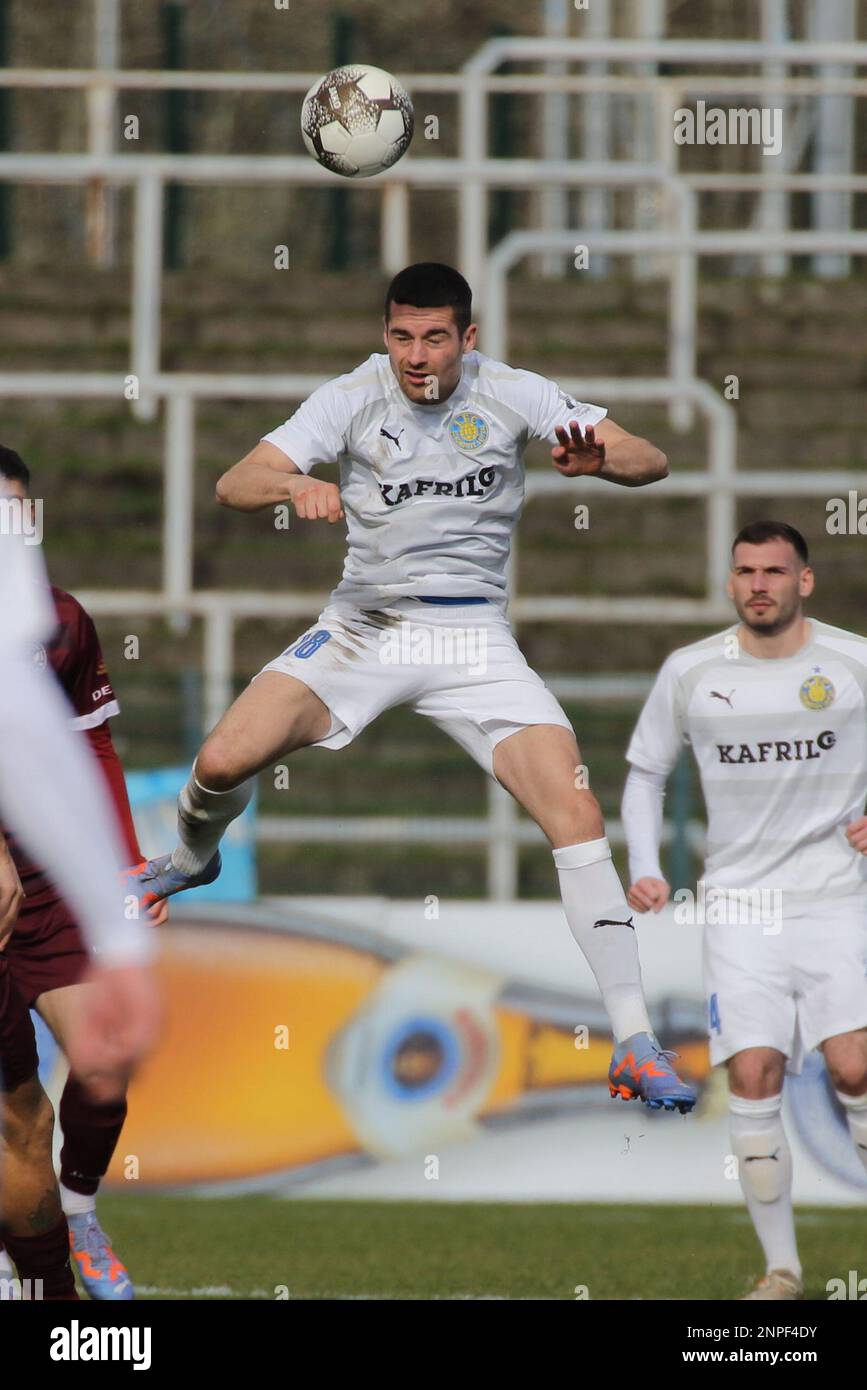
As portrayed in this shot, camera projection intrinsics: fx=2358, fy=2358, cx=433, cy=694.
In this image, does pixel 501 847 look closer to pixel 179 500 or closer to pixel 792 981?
pixel 179 500

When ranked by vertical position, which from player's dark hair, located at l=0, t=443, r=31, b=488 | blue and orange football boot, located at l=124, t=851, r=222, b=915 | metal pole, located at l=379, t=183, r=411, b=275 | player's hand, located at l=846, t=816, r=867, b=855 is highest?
metal pole, located at l=379, t=183, r=411, b=275

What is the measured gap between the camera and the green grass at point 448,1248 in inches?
339

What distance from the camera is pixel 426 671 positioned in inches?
296

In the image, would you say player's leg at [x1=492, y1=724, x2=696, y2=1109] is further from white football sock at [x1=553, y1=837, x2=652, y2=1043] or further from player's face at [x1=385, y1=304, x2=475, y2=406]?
player's face at [x1=385, y1=304, x2=475, y2=406]

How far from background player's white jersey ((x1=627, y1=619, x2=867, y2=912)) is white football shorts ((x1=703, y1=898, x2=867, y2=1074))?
109mm

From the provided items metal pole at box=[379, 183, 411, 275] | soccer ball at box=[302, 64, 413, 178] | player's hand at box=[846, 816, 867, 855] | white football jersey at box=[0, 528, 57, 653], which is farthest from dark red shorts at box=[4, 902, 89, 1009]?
metal pole at box=[379, 183, 411, 275]

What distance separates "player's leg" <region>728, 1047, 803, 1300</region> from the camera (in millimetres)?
8398

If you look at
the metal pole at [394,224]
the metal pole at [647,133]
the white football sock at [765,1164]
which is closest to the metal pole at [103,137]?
the metal pole at [394,224]

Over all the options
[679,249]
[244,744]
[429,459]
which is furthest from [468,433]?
[679,249]

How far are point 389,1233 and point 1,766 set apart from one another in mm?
4808

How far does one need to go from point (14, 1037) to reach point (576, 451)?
7.99 feet

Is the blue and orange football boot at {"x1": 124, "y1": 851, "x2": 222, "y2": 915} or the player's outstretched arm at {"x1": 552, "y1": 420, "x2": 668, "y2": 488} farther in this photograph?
the blue and orange football boot at {"x1": 124, "y1": 851, "x2": 222, "y2": 915}

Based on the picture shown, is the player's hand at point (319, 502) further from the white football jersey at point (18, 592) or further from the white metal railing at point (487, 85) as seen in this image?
the white metal railing at point (487, 85)

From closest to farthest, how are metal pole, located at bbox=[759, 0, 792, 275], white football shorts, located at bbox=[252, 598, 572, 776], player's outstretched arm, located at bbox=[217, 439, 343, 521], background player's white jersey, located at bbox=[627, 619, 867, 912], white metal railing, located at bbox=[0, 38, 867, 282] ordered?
1. player's outstretched arm, located at bbox=[217, 439, 343, 521]
2. white football shorts, located at bbox=[252, 598, 572, 776]
3. background player's white jersey, located at bbox=[627, 619, 867, 912]
4. white metal railing, located at bbox=[0, 38, 867, 282]
5. metal pole, located at bbox=[759, 0, 792, 275]
